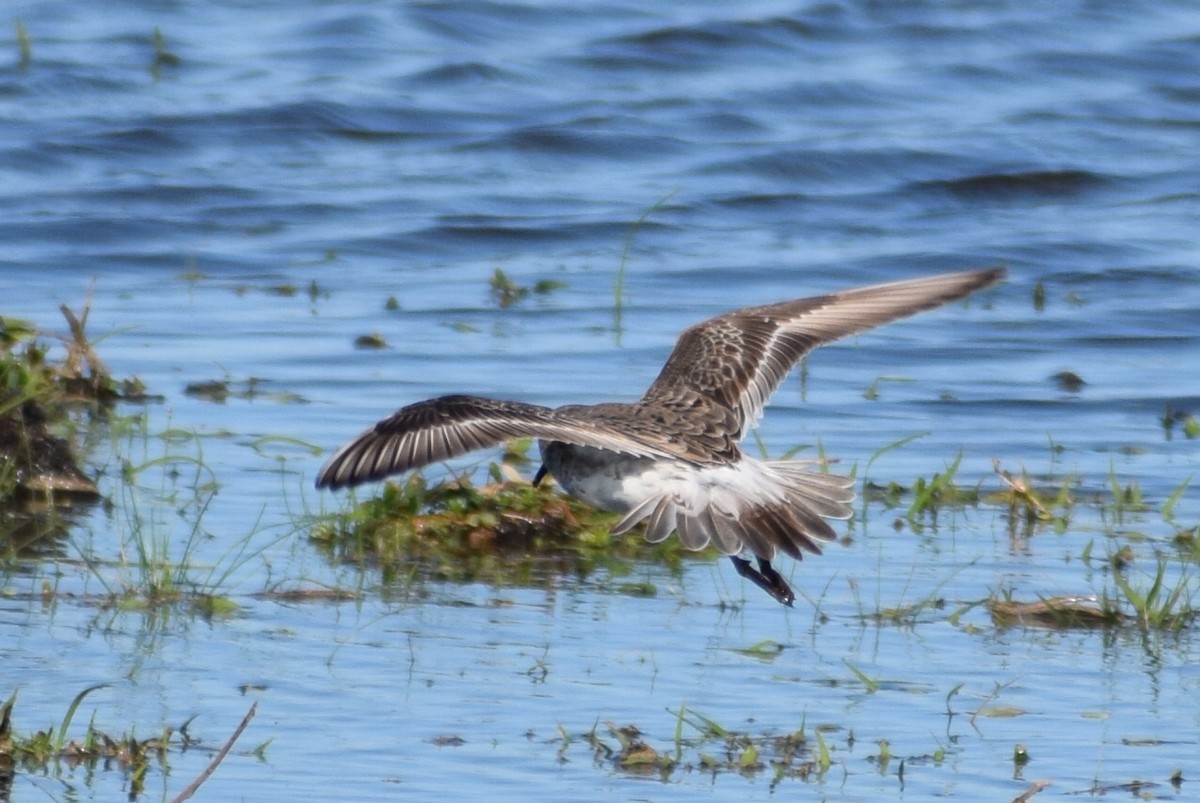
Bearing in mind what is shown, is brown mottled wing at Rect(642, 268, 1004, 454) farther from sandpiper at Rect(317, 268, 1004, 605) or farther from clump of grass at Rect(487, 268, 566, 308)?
clump of grass at Rect(487, 268, 566, 308)

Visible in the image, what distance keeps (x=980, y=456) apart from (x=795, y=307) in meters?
1.52

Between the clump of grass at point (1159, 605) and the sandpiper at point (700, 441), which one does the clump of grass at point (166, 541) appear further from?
the clump of grass at point (1159, 605)

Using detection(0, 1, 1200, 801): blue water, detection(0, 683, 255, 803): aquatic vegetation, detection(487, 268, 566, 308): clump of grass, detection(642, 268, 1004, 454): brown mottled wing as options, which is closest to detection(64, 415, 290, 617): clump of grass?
detection(0, 1, 1200, 801): blue water

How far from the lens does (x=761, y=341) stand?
6984 mm

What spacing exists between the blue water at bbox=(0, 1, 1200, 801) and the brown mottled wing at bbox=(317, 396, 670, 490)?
54 centimetres

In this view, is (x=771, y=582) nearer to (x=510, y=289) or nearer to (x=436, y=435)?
(x=436, y=435)

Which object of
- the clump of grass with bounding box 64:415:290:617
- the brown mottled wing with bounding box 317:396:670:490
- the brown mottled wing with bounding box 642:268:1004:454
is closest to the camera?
the brown mottled wing with bounding box 317:396:670:490

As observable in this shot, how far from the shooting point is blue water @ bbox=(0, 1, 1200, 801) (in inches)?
202

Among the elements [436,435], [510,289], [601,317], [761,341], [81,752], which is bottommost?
[81,752]

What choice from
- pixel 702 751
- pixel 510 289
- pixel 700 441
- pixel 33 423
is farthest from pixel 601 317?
pixel 702 751

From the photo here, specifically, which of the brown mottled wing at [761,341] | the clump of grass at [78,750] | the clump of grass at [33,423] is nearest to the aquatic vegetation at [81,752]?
the clump of grass at [78,750]

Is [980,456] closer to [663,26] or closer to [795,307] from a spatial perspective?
[795,307]

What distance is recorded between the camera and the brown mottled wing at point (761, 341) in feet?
21.8

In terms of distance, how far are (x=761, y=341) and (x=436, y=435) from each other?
2.02 m
